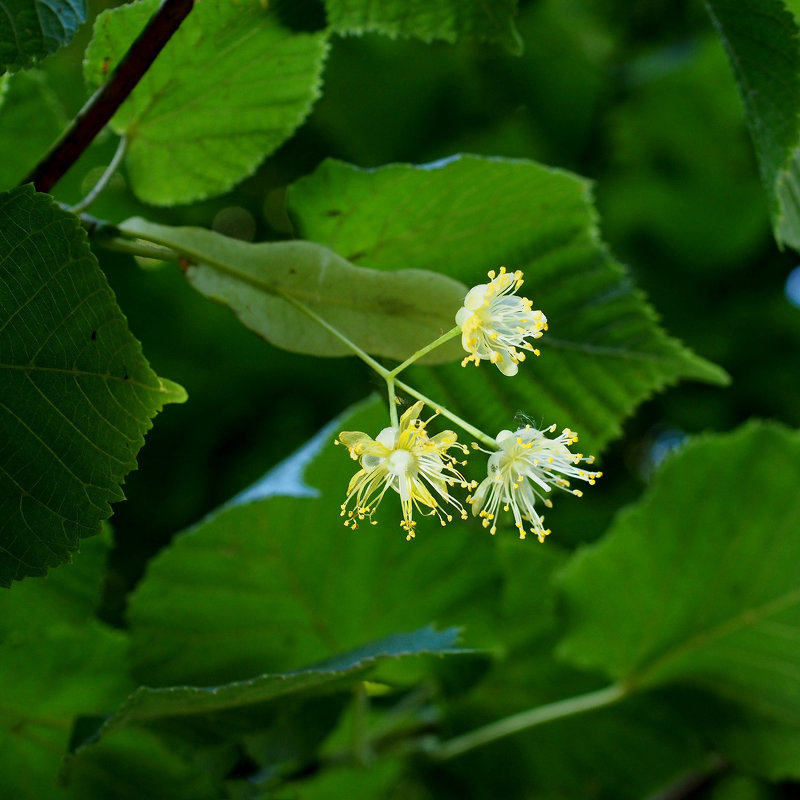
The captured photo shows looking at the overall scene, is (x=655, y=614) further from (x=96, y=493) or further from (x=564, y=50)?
(x=564, y=50)

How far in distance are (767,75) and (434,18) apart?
264 mm

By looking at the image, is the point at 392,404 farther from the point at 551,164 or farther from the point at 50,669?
the point at 551,164

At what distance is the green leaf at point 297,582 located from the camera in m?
1.04

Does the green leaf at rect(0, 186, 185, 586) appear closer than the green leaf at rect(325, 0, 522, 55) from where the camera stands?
Yes

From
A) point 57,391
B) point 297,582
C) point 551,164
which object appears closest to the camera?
point 57,391

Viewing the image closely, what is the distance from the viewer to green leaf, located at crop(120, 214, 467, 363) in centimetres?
72

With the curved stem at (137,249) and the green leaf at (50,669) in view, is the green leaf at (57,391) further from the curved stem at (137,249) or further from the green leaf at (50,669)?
the green leaf at (50,669)

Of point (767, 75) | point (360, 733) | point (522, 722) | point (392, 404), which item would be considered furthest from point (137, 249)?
point (522, 722)

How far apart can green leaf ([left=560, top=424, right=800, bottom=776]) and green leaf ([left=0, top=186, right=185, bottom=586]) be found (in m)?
0.78

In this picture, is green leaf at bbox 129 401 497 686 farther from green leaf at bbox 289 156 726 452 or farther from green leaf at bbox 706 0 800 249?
green leaf at bbox 706 0 800 249

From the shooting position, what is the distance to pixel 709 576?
4.01 feet

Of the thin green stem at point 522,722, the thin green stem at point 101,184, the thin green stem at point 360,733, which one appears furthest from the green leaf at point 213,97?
the thin green stem at point 522,722

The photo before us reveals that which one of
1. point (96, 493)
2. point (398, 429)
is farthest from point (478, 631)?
point (96, 493)

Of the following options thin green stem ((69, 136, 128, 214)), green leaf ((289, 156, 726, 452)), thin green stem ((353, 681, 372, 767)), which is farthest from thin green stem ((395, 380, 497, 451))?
thin green stem ((353, 681, 372, 767))
